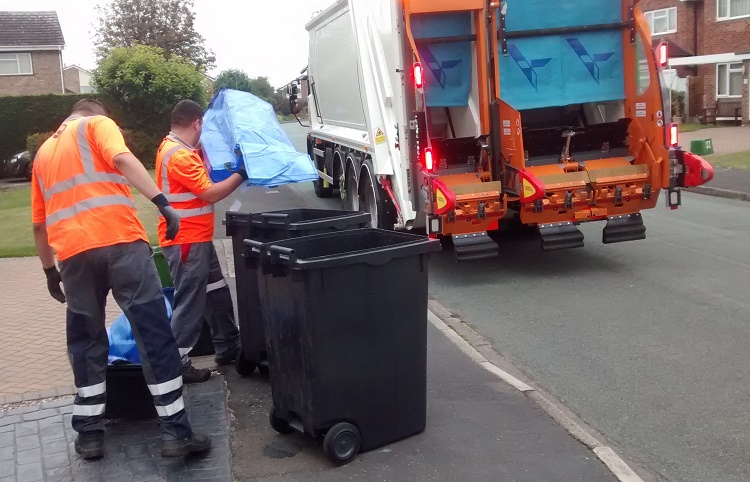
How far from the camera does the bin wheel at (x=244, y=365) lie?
5.37 metres

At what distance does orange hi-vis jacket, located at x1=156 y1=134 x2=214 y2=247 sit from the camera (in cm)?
502

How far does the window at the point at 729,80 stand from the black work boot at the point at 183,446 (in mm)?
30628

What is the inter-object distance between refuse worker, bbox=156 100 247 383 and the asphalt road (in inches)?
87.7

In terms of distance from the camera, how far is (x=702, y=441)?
173 inches

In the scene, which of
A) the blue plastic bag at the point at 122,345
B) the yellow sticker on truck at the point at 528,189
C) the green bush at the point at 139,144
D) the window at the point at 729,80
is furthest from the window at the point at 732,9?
the blue plastic bag at the point at 122,345

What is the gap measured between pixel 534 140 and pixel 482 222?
1268mm

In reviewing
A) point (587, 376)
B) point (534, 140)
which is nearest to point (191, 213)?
point (587, 376)

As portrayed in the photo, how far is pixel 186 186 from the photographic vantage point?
505cm

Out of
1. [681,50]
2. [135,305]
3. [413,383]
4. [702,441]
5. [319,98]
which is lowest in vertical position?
[702,441]

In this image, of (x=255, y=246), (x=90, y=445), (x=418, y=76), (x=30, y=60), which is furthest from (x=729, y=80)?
(x=90, y=445)

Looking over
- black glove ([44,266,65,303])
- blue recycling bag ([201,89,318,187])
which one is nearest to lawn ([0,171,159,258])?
blue recycling bag ([201,89,318,187])

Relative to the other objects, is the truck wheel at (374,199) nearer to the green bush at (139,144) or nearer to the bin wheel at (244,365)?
the bin wheel at (244,365)

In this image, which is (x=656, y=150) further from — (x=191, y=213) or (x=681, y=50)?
(x=681, y=50)

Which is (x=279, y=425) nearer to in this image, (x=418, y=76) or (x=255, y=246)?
(x=255, y=246)
